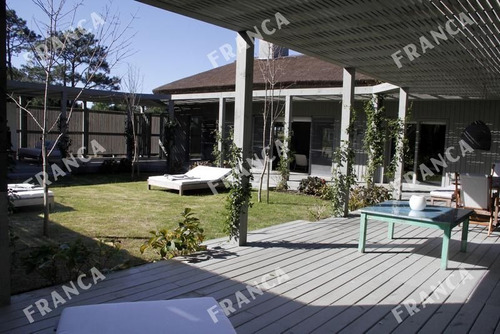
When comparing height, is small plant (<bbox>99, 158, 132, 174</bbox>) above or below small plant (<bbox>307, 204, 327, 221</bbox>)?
above

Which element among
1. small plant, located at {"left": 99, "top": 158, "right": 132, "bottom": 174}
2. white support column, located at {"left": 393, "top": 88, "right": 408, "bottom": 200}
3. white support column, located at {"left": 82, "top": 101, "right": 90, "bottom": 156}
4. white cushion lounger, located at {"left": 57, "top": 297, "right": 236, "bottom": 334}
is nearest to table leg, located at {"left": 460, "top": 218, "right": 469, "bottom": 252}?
white support column, located at {"left": 393, "top": 88, "right": 408, "bottom": 200}

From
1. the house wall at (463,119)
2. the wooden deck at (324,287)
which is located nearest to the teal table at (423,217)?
the wooden deck at (324,287)

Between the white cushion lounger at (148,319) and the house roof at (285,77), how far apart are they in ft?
32.0

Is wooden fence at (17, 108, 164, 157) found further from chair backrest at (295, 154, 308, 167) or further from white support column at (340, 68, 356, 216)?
white support column at (340, 68, 356, 216)

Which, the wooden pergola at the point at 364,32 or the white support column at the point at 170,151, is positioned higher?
the wooden pergola at the point at 364,32

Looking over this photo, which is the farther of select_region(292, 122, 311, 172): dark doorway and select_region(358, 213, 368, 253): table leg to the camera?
select_region(292, 122, 311, 172): dark doorway

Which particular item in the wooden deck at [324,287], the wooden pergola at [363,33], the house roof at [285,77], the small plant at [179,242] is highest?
the house roof at [285,77]

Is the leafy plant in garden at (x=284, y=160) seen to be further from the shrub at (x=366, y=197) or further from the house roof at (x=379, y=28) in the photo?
the house roof at (x=379, y=28)

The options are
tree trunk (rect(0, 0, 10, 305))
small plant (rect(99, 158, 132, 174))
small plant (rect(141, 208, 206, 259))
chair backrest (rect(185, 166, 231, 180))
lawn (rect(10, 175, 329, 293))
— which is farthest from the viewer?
small plant (rect(99, 158, 132, 174))

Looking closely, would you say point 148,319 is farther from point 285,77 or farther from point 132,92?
point 132,92

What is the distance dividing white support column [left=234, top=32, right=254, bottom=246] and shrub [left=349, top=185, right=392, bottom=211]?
405cm

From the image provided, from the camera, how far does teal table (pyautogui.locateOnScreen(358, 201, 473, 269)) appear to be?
170 inches

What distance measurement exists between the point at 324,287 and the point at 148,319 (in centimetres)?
228

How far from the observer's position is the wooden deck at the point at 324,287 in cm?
299
